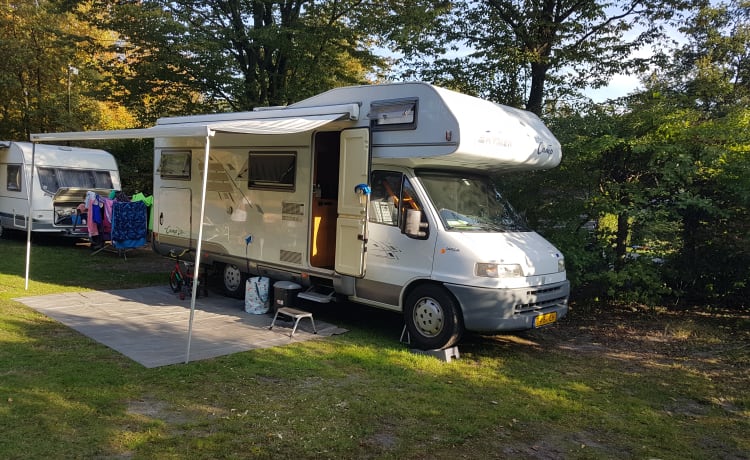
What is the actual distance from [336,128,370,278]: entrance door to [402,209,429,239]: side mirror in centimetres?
63

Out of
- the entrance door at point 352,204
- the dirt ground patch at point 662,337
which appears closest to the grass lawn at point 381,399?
the dirt ground patch at point 662,337

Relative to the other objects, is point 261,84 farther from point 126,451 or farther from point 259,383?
point 126,451

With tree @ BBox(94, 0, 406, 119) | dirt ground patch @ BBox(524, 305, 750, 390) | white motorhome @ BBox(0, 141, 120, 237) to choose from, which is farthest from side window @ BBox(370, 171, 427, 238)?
white motorhome @ BBox(0, 141, 120, 237)

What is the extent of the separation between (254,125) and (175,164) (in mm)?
3721

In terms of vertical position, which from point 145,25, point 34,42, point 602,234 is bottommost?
point 602,234

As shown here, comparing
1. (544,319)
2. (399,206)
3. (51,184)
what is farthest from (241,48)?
(544,319)

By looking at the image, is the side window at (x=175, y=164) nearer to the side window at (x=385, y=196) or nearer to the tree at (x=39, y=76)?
the side window at (x=385, y=196)

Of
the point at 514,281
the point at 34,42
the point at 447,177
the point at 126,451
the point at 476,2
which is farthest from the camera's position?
the point at 34,42

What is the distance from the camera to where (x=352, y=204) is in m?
6.96

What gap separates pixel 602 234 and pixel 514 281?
3159mm

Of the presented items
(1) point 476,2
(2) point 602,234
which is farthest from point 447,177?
(1) point 476,2

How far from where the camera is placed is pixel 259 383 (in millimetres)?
5113

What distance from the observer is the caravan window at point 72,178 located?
13.9 m

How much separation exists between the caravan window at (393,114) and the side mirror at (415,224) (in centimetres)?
99
